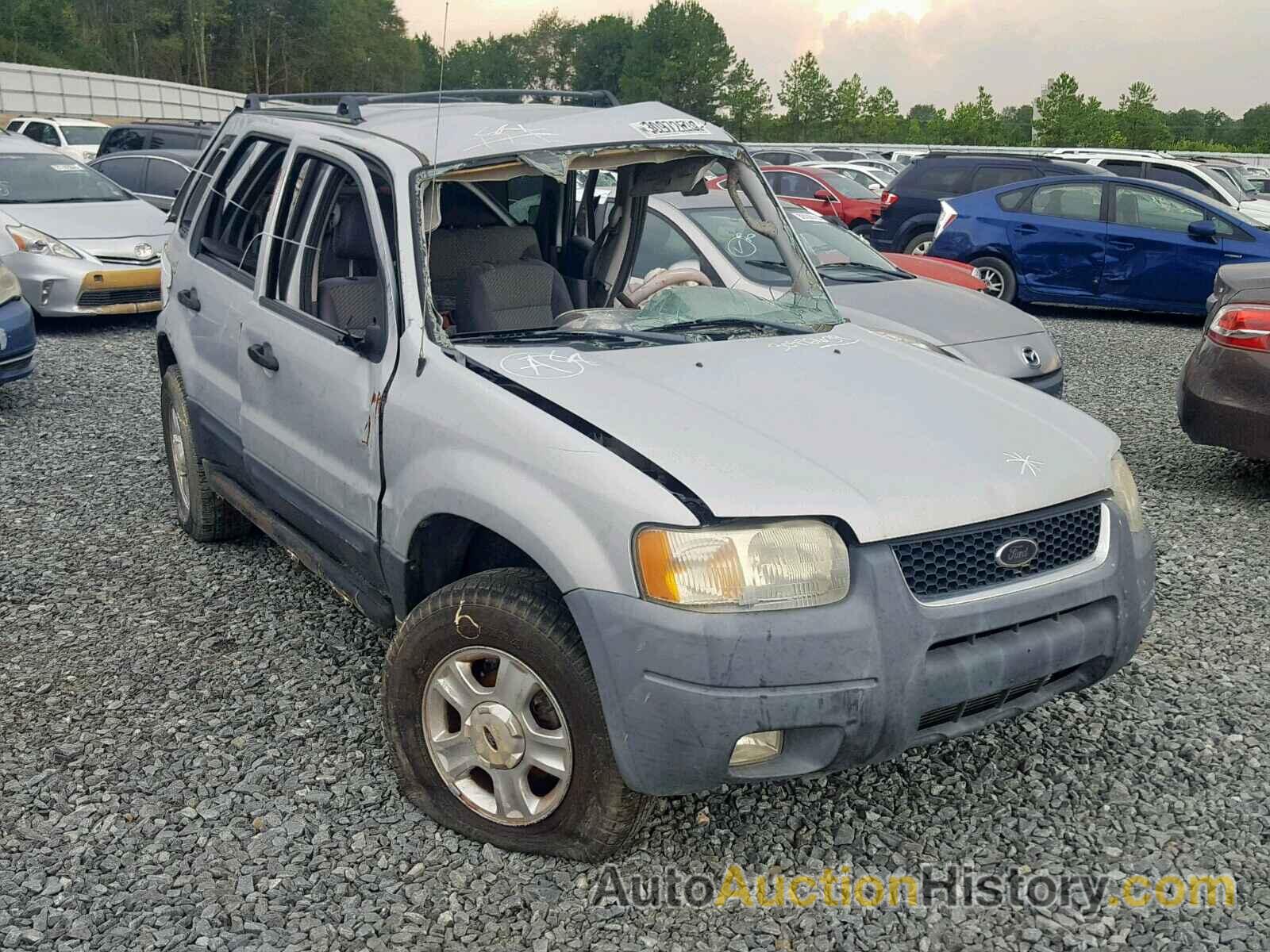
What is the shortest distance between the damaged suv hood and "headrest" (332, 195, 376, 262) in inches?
27.6

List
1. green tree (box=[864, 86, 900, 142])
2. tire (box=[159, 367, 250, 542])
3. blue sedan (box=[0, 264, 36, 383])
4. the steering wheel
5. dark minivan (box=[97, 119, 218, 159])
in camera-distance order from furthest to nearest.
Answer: green tree (box=[864, 86, 900, 142]) < dark minivan (box=[97, 119, 218, 159]) < blue sedan (box=[0, 264, 36, 383]) < tire (box=[159, 367, 250, 542]) < the steering wheel

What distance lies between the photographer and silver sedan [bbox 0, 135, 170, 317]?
10484 millimetres

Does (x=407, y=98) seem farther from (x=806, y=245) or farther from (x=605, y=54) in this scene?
(x=605, y=54)

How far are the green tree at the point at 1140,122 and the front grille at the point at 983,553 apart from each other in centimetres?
5423

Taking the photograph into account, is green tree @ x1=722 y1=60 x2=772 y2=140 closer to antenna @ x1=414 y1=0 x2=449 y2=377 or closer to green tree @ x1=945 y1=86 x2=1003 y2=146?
green tree @ x1=945 y1=86 x2=1003 y2=146

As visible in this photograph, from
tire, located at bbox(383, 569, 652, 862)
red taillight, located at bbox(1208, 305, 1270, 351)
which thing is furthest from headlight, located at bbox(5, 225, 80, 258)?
red taillight, located at bbox(1208, 305, 1270, 351)

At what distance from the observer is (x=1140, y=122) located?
51625 mm

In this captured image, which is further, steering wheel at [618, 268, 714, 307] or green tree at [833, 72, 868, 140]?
green tree at [833, 72, 868, 140]

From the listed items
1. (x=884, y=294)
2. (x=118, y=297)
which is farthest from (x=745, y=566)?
(x=118, y=297)

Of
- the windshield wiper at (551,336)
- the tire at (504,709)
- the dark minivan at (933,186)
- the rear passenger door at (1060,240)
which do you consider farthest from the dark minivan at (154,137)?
the tire at (504,709)

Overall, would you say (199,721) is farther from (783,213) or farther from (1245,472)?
(1245,472)

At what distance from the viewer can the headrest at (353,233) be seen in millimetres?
3869

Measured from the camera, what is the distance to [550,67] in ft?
191

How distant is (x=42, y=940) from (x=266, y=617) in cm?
194
